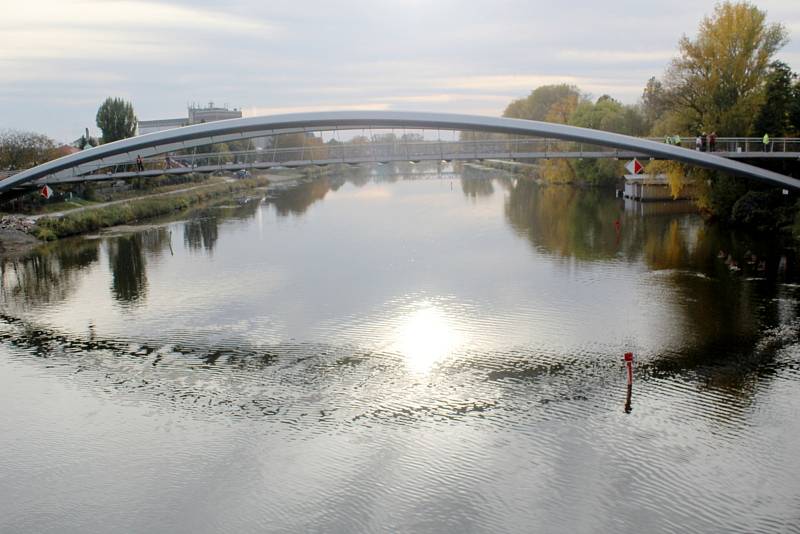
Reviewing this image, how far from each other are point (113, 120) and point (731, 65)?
40.7 m

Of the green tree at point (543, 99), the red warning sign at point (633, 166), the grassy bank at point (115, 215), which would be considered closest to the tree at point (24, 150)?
the grassy bank at point (115, 215)

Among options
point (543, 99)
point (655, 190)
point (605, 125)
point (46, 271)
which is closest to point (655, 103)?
point (605, 125)

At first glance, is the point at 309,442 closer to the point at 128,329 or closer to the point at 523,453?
the point at 523,453

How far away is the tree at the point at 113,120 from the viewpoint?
5294cm

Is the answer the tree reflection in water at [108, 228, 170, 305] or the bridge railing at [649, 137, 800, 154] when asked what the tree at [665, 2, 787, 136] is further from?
the tree reflection in water at [108, 228, 170, 305]

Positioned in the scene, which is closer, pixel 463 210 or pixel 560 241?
pixel 560 241

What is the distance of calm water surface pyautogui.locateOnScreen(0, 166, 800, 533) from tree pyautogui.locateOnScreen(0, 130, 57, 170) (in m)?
15.7

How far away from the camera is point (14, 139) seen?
3891cm

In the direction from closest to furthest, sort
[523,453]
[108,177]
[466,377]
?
[523,453]
[466,377]
[108,177]

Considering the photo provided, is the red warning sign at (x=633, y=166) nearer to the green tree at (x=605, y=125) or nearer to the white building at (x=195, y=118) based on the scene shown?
Answer: the green tree at (x=605, y=125)

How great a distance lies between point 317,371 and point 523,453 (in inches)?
177

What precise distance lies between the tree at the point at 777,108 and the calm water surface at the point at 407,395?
6.48 meters

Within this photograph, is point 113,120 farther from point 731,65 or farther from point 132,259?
point 731,65

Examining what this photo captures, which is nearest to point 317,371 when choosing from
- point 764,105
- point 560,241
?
point 560,241
